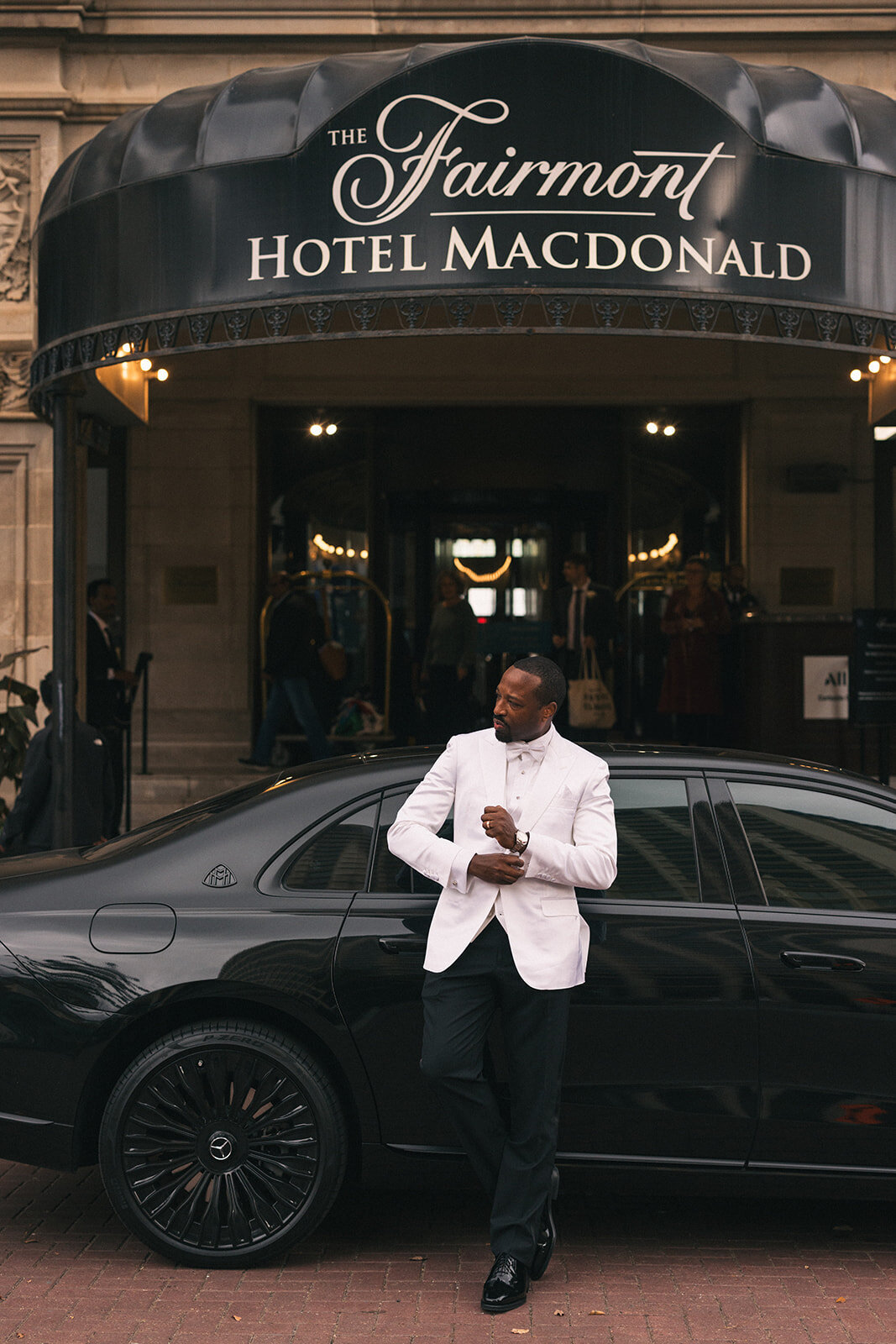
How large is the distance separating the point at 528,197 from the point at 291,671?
5.64 metres

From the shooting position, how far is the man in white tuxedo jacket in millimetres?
4031

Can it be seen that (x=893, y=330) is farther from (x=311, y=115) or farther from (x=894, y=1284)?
(x=894, y=1284)

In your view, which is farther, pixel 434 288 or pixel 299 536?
pixel 299 536

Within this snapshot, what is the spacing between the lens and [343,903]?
4449 millimetres

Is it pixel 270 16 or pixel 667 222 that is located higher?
pixel 270 16

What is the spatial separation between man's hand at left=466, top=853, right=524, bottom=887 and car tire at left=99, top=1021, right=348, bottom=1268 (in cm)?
88

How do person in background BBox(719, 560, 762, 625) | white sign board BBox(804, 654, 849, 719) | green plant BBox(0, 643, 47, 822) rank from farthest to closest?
person in background BBox(719, 560, 762, 625)
white sign board BBox(804, 654, 849, 719)
green plant BBox(0, 643, 47, 822)

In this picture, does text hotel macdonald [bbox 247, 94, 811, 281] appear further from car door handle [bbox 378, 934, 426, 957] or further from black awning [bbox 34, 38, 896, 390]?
car door handle [bbox 378, 934, 426, 957]

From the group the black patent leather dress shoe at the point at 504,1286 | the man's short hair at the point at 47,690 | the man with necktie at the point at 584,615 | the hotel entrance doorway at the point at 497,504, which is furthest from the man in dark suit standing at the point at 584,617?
the black patent leather dress shoe at the point at 504,1286

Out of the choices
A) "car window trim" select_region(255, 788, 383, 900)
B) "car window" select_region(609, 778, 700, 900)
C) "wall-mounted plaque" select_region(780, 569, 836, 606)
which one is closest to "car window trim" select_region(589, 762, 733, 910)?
"car window" select_region(609, 778, 700, 900)

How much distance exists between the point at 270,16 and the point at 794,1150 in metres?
9.81

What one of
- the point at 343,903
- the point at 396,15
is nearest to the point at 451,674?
the point at 396,15

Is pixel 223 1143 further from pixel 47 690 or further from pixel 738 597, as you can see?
pixel 738 597

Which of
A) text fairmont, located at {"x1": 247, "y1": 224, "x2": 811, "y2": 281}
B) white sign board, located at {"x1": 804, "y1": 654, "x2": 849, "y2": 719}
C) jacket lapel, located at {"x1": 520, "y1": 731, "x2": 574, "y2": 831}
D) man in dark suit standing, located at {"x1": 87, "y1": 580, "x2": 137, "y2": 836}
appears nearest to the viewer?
jacket lapel, located at {"x1": 520, "y1": 731, "x2": 574, "y2": 831}
